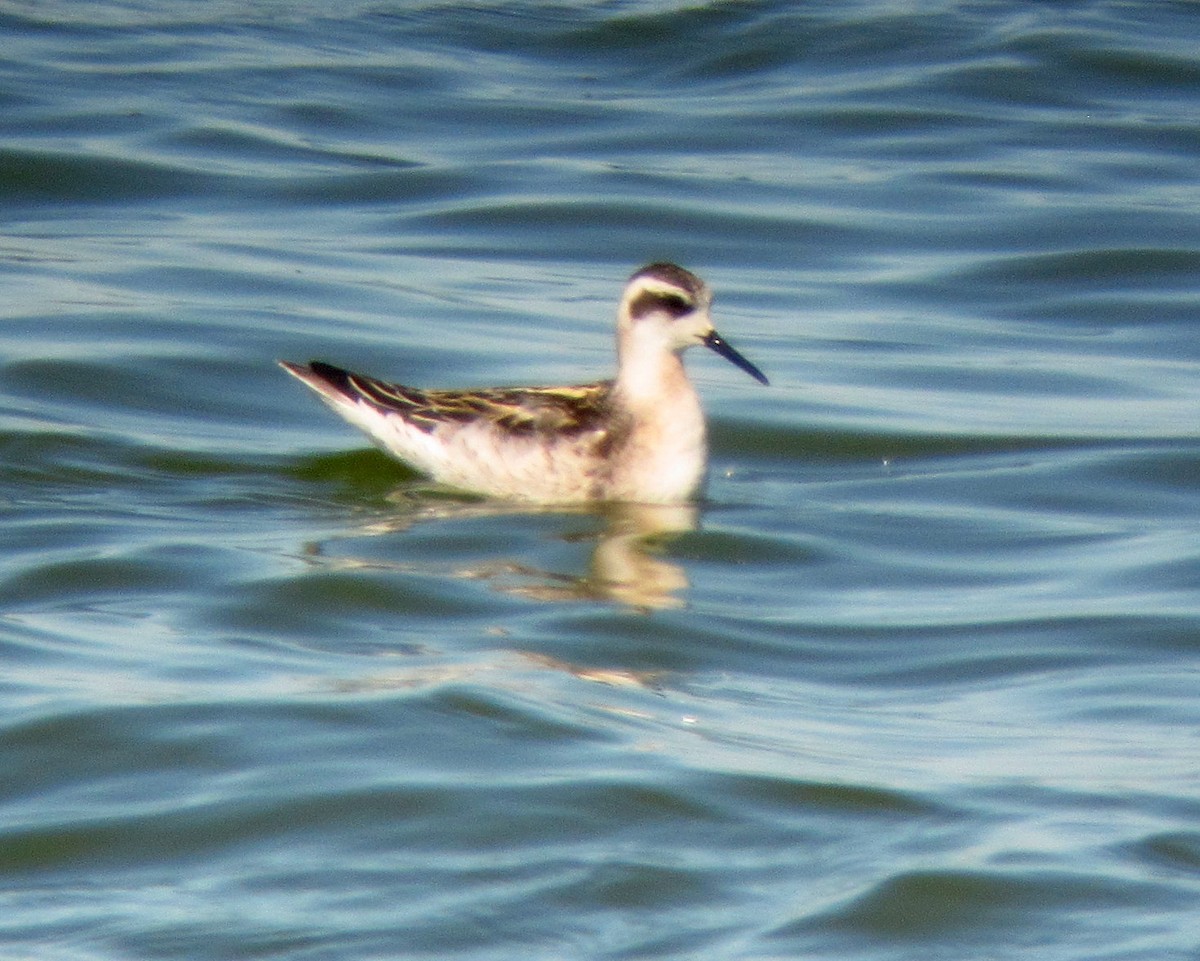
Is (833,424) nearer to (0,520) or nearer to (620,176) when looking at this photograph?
(0,520)

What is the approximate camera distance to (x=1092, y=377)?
14.9 meters

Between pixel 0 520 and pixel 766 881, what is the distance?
17.0 feet

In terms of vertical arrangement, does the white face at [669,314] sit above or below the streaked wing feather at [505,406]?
above

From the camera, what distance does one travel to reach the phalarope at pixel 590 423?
39.6 ft

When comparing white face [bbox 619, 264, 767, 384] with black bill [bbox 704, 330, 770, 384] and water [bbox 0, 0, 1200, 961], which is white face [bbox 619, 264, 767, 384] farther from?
water [bbox 0, 0, 1200, 961]

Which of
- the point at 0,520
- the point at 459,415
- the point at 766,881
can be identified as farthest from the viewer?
the point at 459,415

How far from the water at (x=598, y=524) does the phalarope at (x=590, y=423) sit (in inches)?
8.6

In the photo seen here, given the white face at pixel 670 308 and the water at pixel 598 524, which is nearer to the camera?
the water at pixel 598 524

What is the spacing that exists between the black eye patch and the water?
940mm

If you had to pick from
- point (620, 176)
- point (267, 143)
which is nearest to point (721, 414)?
point (620, 176)

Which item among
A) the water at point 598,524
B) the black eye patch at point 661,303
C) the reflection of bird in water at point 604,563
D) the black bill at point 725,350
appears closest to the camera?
the water at point 598,524

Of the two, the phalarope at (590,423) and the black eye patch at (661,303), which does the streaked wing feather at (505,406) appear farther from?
the black eye patch at (661,303)

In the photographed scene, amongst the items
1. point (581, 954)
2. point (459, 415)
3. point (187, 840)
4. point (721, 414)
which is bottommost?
point (581, 954)

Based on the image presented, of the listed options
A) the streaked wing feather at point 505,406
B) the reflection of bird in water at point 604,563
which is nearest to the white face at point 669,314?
the streaked wing feather at point 505,406
